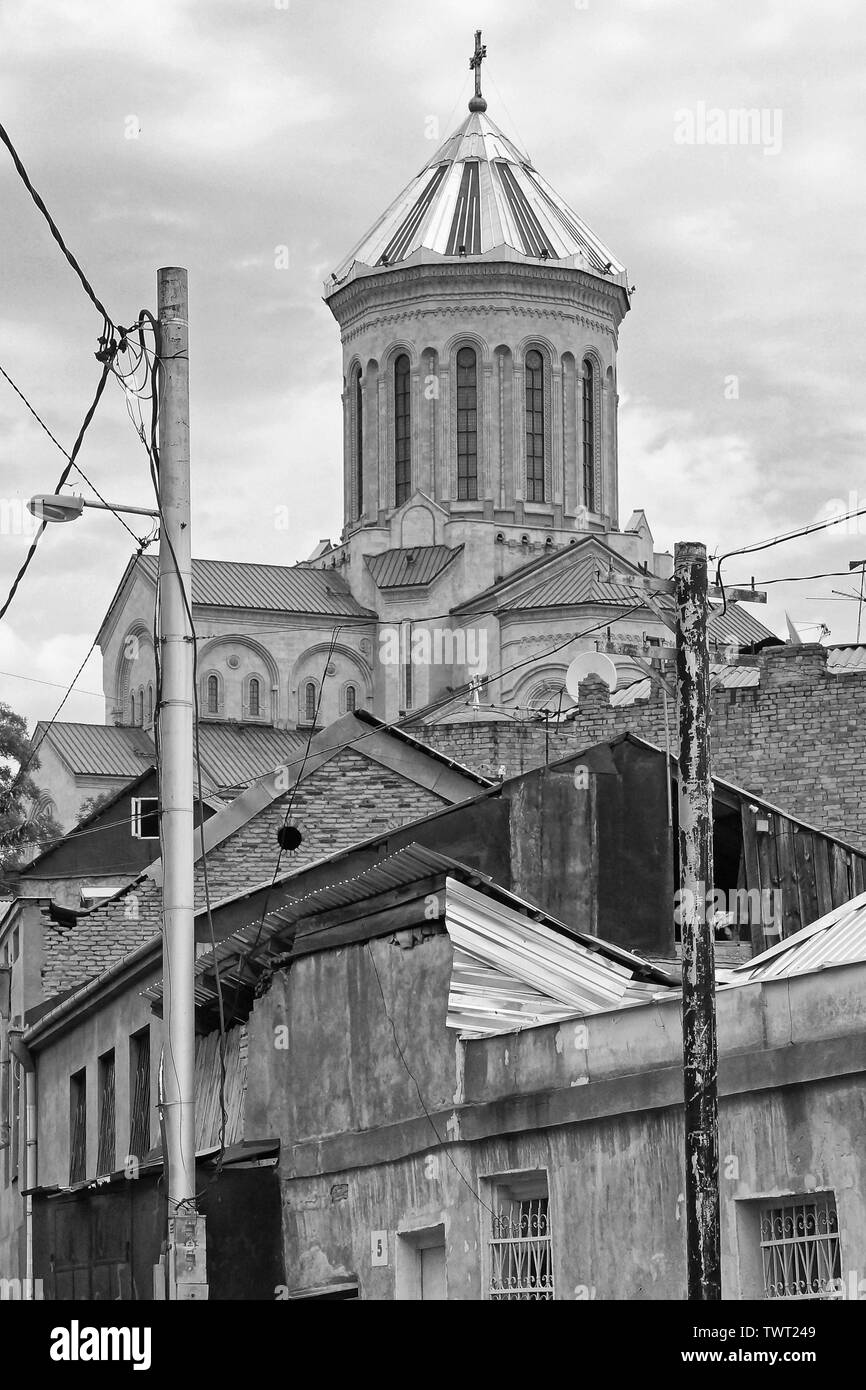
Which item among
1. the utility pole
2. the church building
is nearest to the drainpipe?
the utility pole

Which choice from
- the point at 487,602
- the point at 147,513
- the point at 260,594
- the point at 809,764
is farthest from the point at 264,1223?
the point at 260,594

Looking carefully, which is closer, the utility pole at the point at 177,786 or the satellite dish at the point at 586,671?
the utility pole at the point at 177,786

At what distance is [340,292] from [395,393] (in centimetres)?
382

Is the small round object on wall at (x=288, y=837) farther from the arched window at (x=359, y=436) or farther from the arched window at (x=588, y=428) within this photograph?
the arched window at (x=588, y=428)

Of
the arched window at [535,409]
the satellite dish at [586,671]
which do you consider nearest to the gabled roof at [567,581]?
the arched window at [535,409]

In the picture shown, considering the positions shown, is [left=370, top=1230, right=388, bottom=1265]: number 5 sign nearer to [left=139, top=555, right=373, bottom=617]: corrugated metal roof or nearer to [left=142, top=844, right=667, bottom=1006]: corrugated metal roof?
[left=142, top=844, right=667, bottom=1006]: corrugated metal roof

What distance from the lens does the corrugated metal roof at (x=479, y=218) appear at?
3169 inches

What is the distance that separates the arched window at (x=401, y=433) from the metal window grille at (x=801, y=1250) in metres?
66.6

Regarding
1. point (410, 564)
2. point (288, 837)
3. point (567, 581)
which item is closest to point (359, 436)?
point (410, 564)

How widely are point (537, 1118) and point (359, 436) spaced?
66544 mm

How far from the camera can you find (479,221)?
Answer: 81625 mm

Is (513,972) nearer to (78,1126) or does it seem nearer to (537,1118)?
(537,1118)

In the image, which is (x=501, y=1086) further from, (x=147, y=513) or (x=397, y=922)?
(x=147, y=513)

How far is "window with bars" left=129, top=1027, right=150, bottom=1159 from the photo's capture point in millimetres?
22469
